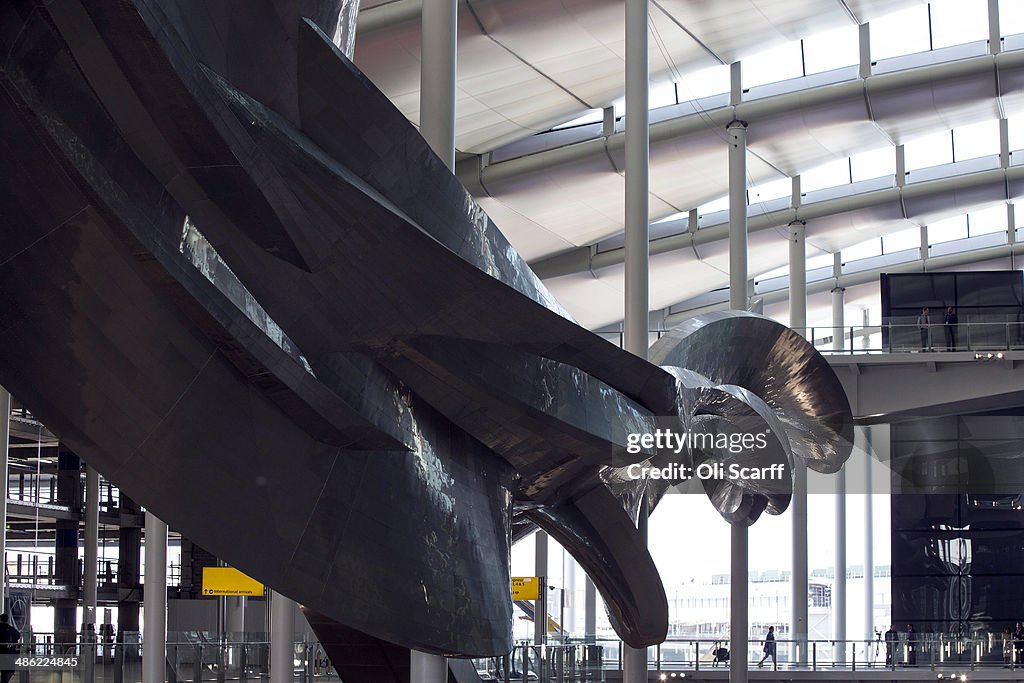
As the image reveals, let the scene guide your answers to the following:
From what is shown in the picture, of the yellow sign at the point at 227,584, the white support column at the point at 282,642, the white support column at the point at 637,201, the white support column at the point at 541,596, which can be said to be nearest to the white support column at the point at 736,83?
the white support column at the point at 637,201

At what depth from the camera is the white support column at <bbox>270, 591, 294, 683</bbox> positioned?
52.7 ft

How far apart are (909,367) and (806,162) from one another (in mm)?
6792

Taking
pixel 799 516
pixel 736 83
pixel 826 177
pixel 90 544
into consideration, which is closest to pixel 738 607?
pixel 799 516

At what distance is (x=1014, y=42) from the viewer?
27109mm

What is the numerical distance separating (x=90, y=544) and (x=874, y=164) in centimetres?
2397

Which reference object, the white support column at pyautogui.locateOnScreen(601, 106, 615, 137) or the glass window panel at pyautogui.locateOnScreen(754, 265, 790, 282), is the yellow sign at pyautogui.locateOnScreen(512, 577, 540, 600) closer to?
the white support column at pyautogui.locateOnScreen(601, 106, 615, 137)

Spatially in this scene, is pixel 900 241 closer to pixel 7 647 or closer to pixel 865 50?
pixel 865 50

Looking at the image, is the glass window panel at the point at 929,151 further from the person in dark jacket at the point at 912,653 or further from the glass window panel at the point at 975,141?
the person in dark jacket at the point at 912,653

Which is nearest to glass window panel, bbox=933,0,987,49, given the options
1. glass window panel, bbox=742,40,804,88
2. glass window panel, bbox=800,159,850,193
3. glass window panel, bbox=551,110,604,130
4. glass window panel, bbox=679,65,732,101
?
glass window panel, bbox=742,40,804,88

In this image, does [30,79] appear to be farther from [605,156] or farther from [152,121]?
[605,156]

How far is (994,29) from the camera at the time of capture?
26297 millimetres

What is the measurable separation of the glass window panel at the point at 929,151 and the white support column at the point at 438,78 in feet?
76.2

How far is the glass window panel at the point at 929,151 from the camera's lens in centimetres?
3281

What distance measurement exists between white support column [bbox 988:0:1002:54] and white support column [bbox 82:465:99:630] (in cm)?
2568
